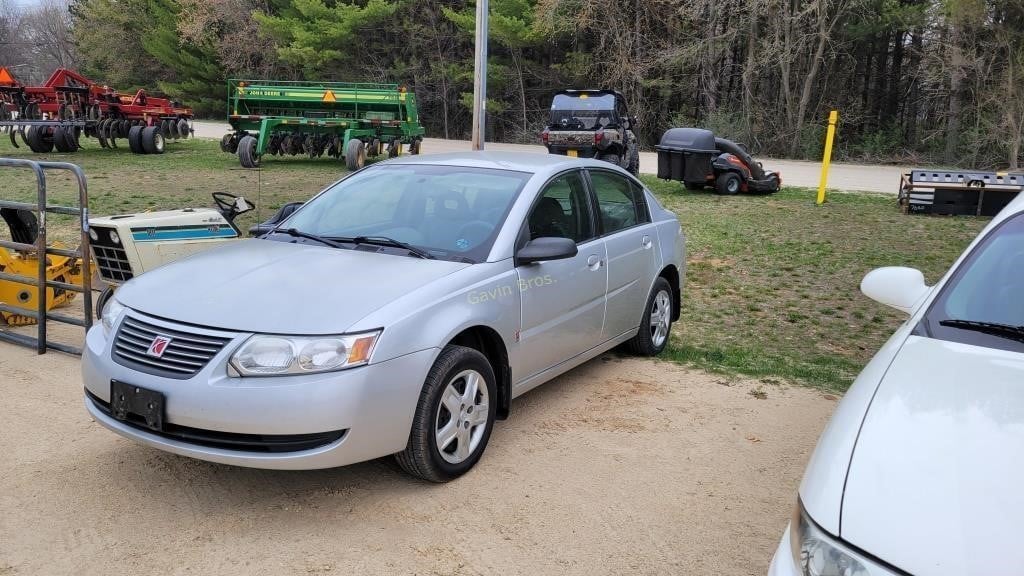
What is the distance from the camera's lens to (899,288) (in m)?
3.49

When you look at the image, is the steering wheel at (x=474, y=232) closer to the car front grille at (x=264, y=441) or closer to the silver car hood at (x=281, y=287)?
the silver car hood at (x=281, y=287)

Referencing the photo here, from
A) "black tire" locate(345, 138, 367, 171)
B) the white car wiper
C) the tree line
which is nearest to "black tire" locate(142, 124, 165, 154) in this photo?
"black tire" locate(345, 138, 367, 171)

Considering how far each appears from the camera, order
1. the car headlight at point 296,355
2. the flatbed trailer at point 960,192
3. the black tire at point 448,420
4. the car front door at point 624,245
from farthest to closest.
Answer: the flatbed trailer at point 960,192 < the car front door at point 624,245 < the black tire at point 448,420 < the car headlight at point 296,355

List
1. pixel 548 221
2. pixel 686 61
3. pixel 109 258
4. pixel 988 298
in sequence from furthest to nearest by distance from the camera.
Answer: pixel 686 61
pixel 109 258
pixel 548 221
pixel 988 298

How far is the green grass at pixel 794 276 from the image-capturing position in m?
6.30

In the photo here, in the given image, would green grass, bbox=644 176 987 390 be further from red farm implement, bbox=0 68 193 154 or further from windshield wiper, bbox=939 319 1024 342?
red farm implement, bbox=0 68 193 154

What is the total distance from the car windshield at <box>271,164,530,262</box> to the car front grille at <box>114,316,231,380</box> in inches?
47.9

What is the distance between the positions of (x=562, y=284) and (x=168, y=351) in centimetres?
216

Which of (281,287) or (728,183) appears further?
(728,183)

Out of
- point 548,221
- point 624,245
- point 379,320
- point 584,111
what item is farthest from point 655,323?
point 584,111

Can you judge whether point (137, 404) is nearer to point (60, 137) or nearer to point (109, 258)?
point (109, 258)

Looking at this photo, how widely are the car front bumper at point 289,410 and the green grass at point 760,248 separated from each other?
3123 millimetres

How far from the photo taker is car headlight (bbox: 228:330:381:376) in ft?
11.0

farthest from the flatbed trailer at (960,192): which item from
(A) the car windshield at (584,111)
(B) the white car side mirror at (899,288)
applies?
(B) the white car side mirror at (899,288)
